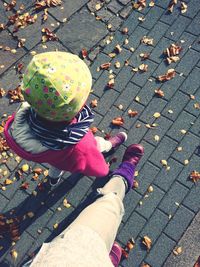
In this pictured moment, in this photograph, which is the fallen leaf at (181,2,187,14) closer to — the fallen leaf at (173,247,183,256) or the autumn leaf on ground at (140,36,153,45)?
the autumn leaf on ground at (140,36,153,45)

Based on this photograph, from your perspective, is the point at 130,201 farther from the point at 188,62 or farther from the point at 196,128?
the point at 188,62

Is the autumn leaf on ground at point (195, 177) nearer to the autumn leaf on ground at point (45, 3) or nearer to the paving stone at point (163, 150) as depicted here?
the paving stone at point (163, 150)

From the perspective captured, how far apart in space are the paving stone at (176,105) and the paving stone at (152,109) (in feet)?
0.23

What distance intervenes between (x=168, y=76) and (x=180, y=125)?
0.70m

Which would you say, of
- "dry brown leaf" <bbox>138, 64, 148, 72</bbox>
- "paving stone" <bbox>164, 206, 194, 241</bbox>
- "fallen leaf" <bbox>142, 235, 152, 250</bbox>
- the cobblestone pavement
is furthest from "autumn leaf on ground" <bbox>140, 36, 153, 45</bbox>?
"fallen leaf" <bbox>142, 235, 152, 250</bbox>

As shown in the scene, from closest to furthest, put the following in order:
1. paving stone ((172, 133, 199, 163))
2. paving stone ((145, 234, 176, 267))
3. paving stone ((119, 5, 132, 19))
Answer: paving stone ((145, 234, 176, 267)) < paving stone ((172, 133, 199, 163)) < paving stone ((119, 5, 132, 19))

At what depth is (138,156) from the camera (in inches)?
178

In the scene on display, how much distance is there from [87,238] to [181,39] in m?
3.23

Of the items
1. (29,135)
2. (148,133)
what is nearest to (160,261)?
(148,133)

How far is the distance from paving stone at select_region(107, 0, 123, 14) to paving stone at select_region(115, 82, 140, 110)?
120cm

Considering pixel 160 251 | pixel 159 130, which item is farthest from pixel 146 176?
pixel 160 251

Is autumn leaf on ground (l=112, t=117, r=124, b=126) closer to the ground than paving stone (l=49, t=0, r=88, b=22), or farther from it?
closer to the ground

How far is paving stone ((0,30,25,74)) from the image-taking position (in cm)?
516

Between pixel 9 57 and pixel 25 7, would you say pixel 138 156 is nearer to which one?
pixel 9 57
